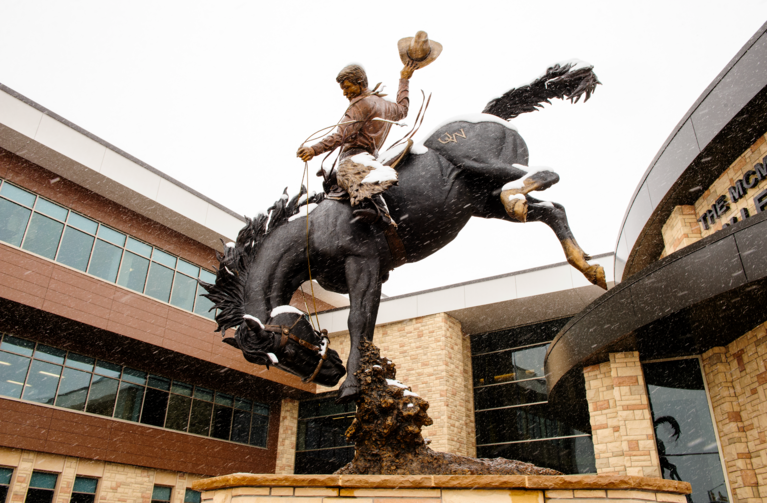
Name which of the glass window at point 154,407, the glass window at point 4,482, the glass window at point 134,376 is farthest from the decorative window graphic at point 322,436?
the glass window at point 4,482

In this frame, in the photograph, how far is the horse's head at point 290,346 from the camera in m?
3.41

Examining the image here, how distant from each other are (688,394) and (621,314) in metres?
3.63

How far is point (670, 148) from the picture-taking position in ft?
32.6

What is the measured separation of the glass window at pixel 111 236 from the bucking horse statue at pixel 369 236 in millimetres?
15238

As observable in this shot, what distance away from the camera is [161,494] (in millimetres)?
18266

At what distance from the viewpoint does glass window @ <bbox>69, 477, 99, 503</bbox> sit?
15977 millimetres

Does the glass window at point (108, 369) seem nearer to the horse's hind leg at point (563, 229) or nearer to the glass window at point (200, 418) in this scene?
the glass window at point (200, 418)

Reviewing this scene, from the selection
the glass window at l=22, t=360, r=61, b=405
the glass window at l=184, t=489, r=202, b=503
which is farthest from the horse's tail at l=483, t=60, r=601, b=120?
the glass window at l=184, t=489, r=202, b=503

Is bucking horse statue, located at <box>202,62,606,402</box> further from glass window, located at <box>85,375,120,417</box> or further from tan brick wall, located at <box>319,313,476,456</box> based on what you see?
glass window, located at <box>85,375,120,417</box>

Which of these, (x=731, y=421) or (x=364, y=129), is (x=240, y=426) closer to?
(x=731, y=421)

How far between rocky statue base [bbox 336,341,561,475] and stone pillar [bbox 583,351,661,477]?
29.4 ft

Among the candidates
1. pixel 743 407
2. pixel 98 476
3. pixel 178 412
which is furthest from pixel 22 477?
pixel 743 407

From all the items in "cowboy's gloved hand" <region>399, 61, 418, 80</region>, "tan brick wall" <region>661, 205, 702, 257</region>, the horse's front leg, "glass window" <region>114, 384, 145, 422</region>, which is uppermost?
"tan brick wall" <region>661, 205, 702, 257</region>

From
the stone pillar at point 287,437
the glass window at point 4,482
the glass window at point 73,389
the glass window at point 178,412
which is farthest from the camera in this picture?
the stone pillar at point 287,437
